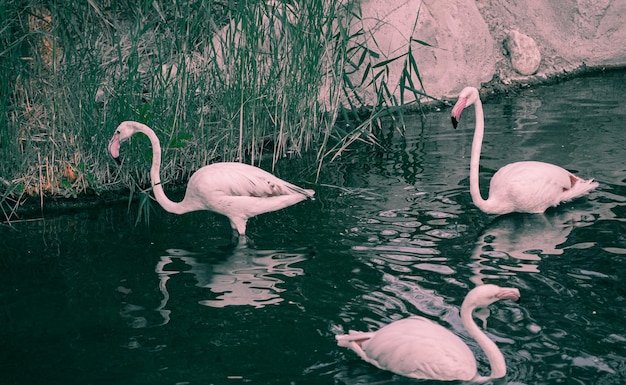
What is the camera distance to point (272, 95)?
688 cm

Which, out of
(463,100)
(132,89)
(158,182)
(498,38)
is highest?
(498,38)

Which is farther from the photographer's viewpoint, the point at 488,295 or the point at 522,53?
the point at 522,53

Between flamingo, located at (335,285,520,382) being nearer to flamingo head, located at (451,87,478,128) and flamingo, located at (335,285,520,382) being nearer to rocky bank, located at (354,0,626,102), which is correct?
flamingo head, located at (451,87,478,128)

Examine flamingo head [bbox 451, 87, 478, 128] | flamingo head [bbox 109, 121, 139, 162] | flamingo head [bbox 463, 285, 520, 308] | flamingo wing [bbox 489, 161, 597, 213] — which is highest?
flamingo head [bbox 451, 87, 478, 128]

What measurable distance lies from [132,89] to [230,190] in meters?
1.13

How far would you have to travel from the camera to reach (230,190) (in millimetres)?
5504

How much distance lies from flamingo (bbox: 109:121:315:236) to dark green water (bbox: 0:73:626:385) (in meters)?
0.21

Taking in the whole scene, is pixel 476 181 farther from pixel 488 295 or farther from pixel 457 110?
pixel 488 295

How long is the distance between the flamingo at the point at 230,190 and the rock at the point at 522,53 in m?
5.94

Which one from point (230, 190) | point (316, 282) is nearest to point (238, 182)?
point (230, 190)

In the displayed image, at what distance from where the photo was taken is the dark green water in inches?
152

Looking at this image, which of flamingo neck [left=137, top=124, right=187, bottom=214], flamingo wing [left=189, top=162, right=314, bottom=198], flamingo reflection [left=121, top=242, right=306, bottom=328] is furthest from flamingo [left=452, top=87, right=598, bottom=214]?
flamingo neck [left=137, top=124, right=187, bottom=214]

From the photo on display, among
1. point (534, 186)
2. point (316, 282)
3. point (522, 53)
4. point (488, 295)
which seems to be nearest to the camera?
point (488, 295)

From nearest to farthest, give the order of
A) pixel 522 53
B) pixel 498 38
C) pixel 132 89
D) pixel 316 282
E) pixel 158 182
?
1. pixel 316 282
2. pixel 158 182
3. pixel 132 89
4. pixel 522 53
5. pixel 498 38
